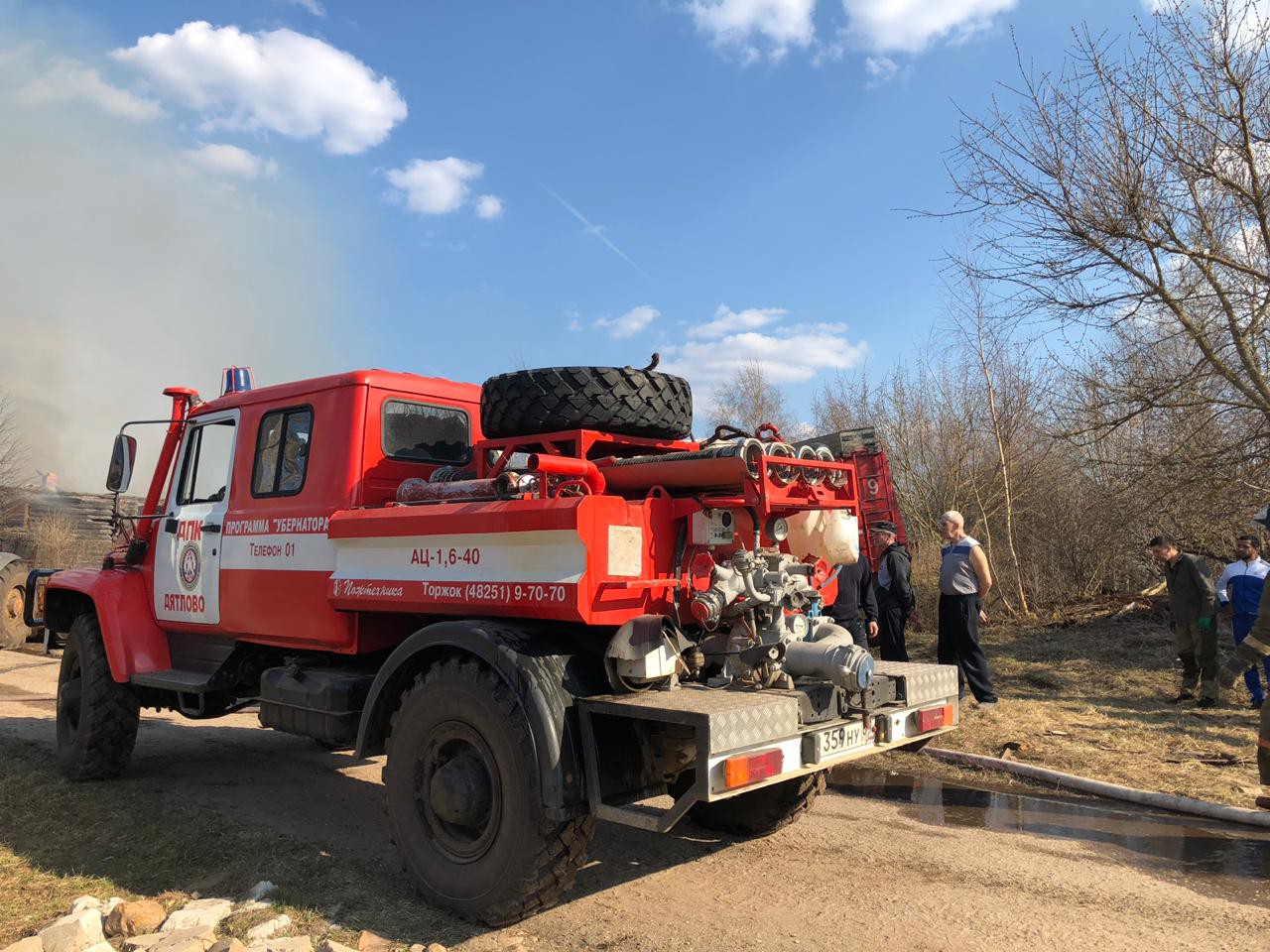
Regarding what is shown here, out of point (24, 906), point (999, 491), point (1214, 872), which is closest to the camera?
point (24, 906)

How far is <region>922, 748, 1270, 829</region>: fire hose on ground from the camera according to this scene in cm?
502

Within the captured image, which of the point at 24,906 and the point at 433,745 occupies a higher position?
the point at 433,745

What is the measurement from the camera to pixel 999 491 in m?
15.4

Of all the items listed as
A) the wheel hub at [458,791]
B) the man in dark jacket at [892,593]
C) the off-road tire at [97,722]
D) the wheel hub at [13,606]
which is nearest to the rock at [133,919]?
the wheel hub at [458,791]

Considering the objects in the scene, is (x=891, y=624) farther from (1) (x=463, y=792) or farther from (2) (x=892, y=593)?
(1) (x=463, y=792)

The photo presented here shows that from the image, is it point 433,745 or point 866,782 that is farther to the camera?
point 866,782

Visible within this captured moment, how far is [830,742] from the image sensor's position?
12.1 ft

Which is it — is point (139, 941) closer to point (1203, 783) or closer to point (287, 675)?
point (287, 675)

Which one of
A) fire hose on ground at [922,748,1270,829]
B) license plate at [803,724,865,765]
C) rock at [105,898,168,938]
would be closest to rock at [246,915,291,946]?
rock at [105,898,168,938]

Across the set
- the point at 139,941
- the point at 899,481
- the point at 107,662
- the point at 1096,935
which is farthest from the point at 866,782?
the point at 899,481

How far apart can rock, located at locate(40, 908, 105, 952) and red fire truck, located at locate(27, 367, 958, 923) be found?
1.21 metres

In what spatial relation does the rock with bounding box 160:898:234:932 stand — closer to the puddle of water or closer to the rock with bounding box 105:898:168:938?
the rock with bounding box 105:898:168:938

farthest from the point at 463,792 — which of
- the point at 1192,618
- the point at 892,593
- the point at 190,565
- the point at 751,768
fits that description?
the point at 1192,618

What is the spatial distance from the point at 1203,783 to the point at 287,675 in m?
5.83
